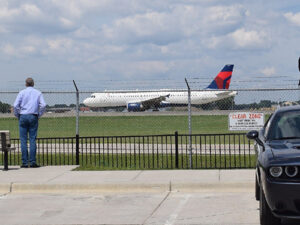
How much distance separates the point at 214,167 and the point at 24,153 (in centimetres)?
421

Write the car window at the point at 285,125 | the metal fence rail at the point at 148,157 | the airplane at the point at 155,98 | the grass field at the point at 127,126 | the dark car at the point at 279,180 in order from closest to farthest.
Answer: the dark car at the point at 279,180, the car window at the point at 285,125, the metal fence rail at the point at 148,157, the airplane at the point at 155,98, the grass field at the point at 127,126

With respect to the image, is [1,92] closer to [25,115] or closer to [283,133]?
[25,115]

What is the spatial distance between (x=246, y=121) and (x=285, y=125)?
5407mm

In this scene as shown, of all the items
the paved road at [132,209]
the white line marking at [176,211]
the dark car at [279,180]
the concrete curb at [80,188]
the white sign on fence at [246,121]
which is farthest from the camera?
the white sign on fence at [246,121]

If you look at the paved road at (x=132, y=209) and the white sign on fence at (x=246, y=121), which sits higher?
the white sign on fence at (x=246, y=121)

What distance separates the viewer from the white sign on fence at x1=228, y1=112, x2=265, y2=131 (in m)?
13.9

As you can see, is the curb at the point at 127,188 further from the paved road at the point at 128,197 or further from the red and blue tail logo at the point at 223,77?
the red and blue tail logo at the point at 223,77

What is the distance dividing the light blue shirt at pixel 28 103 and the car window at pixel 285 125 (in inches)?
255

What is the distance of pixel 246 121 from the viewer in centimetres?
1392

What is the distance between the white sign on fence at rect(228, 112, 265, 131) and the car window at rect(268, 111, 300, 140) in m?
5.10

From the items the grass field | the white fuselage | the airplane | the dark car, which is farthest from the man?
the grass field

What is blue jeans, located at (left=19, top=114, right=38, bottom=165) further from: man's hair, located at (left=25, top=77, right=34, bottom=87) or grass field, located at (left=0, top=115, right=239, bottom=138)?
grass field, located at (left=0, top=115, right=239, bottom=138)

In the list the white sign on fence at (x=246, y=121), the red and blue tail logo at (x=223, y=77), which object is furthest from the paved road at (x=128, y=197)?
the red and blue tail logo at (x=223, y=77)

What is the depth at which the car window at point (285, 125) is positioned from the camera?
27.2 ft
